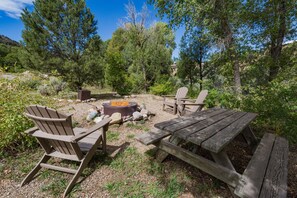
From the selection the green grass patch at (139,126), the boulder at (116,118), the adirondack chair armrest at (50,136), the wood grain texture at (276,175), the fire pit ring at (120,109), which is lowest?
the green grass patch at (139,126)

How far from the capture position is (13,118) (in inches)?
78.7

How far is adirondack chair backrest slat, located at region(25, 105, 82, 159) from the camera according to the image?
1.41 metres

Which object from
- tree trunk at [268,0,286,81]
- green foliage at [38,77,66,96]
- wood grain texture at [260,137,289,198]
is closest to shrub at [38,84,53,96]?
green foliage at [38,77,66,96]

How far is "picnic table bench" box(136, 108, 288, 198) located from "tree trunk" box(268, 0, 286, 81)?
356cm

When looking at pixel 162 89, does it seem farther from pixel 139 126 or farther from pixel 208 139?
pixel 208 139

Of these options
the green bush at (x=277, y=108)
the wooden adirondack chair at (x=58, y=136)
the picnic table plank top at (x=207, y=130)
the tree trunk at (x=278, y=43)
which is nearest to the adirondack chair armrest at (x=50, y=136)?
the wooden adirondack chair at (x=58, y=136)

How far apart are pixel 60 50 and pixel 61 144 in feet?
20.8

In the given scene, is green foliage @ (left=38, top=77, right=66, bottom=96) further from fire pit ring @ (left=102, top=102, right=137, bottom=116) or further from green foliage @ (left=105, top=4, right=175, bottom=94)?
fire pit ring @ (left=102, top=102, right=137, bottom=116)

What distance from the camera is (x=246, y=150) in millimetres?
2354

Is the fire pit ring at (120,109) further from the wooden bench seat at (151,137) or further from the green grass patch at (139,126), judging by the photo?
the wooden bench seat at (151,137)

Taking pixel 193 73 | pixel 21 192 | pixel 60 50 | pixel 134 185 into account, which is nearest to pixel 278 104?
pixel 134 185

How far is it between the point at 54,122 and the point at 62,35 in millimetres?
6478

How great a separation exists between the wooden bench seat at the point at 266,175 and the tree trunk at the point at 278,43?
3845 millimetres

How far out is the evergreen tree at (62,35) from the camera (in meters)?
5.87
